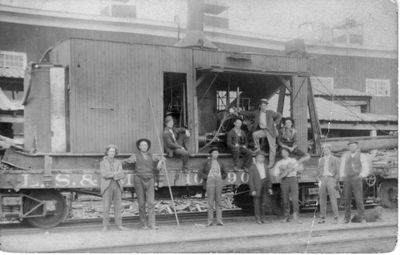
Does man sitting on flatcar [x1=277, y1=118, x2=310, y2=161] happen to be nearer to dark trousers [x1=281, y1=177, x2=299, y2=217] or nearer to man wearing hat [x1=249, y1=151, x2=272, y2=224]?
man wearing hat [x1=249, y1=151, x2=272, y2=224]

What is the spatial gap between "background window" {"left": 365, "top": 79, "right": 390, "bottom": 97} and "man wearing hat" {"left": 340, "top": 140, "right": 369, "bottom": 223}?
20829 millimetres

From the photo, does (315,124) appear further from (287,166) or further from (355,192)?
(355,192)

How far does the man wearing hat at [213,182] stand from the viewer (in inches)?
401

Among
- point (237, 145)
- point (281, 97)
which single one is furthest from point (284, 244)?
point (281, 97)

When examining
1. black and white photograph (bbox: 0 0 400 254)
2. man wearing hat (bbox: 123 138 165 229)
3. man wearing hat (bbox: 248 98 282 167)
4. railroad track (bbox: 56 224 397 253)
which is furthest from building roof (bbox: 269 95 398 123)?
railroad track (bbox: 56 224 397 253)

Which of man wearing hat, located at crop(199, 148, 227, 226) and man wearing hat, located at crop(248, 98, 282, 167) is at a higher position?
man wearing hat, located at crop(248, 98, 282, 167)

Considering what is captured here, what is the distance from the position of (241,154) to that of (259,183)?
0.84 metres

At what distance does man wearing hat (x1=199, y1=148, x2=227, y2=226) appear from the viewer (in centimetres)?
1019

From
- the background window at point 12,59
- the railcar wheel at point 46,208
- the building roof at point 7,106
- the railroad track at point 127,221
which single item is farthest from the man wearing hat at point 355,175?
the background window at point 12,59

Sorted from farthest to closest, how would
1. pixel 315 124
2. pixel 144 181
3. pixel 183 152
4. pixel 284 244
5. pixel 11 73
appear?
pixel 11 73 < pixel 315 124 < pixel 183 152 < pixel 144 181 < pixel 284 244

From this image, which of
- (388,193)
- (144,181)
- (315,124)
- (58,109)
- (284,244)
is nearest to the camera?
(284,244)

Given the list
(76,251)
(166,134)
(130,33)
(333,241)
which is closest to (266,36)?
(130,33)

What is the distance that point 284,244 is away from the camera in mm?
8148

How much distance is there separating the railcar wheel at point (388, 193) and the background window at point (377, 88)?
17878 millimetres
